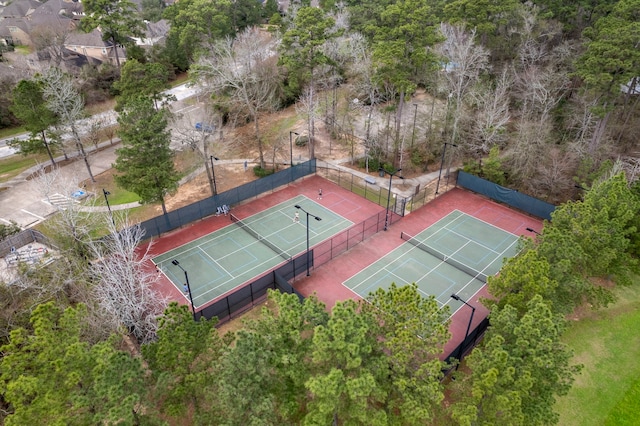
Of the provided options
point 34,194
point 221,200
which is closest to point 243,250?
point 221,200

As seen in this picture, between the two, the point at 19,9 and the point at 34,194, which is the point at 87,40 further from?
the point at 34,194

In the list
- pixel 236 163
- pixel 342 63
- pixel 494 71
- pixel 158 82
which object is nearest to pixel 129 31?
pixel 158 82

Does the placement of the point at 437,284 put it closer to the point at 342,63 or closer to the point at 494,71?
the point at 494,71

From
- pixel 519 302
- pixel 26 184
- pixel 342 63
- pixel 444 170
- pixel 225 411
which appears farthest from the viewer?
pixel 342 63

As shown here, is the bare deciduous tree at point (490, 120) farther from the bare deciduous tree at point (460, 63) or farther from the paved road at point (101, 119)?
the paved road at point (101, 119)

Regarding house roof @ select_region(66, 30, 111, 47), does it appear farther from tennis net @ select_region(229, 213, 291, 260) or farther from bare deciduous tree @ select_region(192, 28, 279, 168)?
tennis net @ select_region(229, 213, 291, 260)

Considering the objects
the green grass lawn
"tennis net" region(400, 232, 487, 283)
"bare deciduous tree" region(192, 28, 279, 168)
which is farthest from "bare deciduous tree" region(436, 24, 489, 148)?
the green grass lawn
